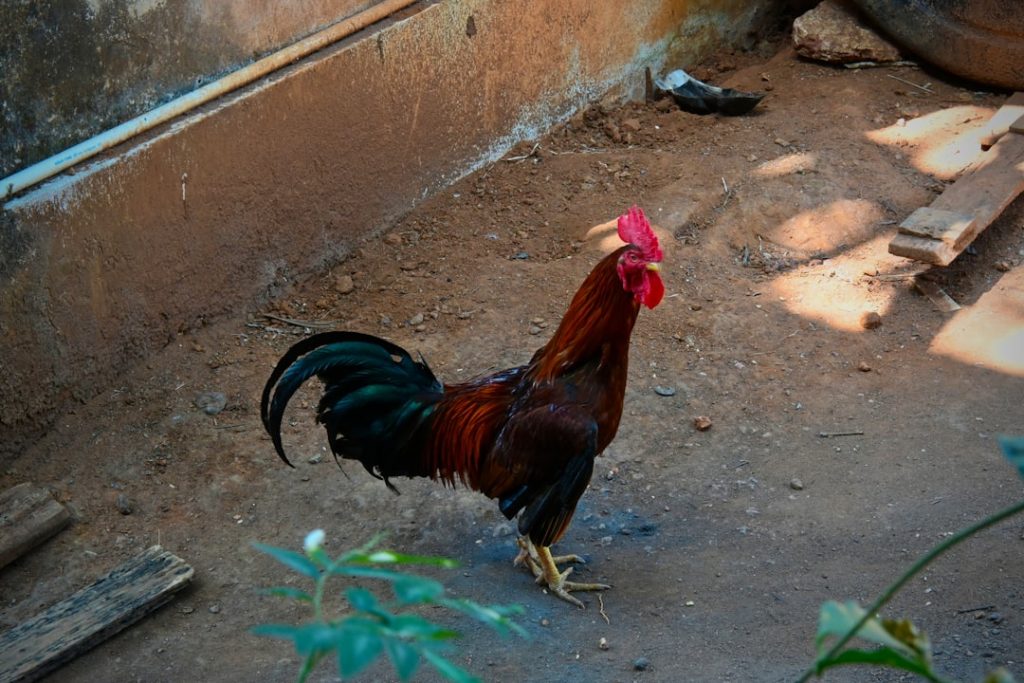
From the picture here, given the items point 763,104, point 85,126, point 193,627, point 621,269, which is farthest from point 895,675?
point 763,104

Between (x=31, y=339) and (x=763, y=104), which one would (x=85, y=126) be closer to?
(x=31, y=339)

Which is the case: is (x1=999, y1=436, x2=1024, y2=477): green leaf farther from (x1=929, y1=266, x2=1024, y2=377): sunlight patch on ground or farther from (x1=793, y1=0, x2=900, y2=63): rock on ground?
(x1=793, y1=0, x2=900, y2=63): rock on ground

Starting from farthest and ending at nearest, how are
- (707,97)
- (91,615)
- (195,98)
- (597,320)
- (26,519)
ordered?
(707,97) → (195,98) → (26,519) → (91,615) → (597,320)

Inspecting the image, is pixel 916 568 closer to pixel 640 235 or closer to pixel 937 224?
pixel 640 235

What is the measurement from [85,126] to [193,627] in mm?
2407

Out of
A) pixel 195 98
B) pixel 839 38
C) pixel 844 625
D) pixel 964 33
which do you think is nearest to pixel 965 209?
pixel 964 33

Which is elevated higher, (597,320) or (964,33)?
(597,320)

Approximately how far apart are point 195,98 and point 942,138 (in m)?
4.72

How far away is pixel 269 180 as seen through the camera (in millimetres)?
5797

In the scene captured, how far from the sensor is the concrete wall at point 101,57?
186 inches

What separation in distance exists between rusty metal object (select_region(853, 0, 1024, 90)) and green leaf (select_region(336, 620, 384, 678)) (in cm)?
739

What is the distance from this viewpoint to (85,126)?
5062 millimetres

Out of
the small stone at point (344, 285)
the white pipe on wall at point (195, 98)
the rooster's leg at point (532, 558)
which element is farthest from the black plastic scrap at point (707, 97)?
the rooster's leg at point (532, 558)

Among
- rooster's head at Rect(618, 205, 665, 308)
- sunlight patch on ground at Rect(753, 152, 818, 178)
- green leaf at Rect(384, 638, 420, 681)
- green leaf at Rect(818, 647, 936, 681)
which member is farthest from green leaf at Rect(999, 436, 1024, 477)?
sunlight patch on ground at Rect(753, 152, 818, 178)
